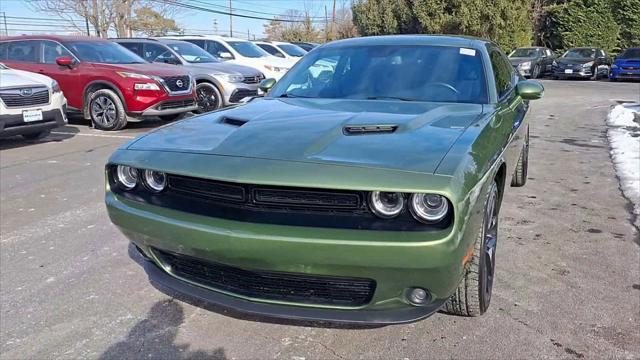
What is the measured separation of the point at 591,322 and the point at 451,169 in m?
1.43

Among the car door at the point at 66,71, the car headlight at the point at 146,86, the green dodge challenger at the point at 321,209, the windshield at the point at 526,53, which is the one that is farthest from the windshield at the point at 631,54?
the green dodge challenger at the point at 321,209

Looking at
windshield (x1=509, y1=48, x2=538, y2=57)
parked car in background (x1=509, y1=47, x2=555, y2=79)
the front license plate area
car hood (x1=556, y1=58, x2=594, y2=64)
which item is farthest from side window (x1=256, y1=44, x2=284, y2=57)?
car hood (x1=556, y1=58, x2=594, y2=64)

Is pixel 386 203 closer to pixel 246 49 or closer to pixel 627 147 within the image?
pixel 627 147

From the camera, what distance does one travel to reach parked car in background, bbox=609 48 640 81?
22.1 metres

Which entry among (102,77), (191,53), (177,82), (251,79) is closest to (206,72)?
(251,79)

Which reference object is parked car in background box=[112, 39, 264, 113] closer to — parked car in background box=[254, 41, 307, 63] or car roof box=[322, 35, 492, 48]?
parked car in background box=[254, 41, 307, 63]

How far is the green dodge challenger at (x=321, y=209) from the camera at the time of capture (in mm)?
2203

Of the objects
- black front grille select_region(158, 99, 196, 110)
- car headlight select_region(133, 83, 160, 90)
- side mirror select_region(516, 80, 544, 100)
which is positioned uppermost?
side mirror select_region(516, 80, 544, 100)

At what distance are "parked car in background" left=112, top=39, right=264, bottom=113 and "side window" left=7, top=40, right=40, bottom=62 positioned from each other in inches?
86.8

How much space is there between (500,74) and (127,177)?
2.91 m

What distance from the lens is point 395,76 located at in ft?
12.4

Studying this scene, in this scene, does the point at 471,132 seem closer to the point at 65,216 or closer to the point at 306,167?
the point at 306,167

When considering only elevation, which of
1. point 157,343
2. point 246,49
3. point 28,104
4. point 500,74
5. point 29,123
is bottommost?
point 157,343

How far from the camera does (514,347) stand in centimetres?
273
